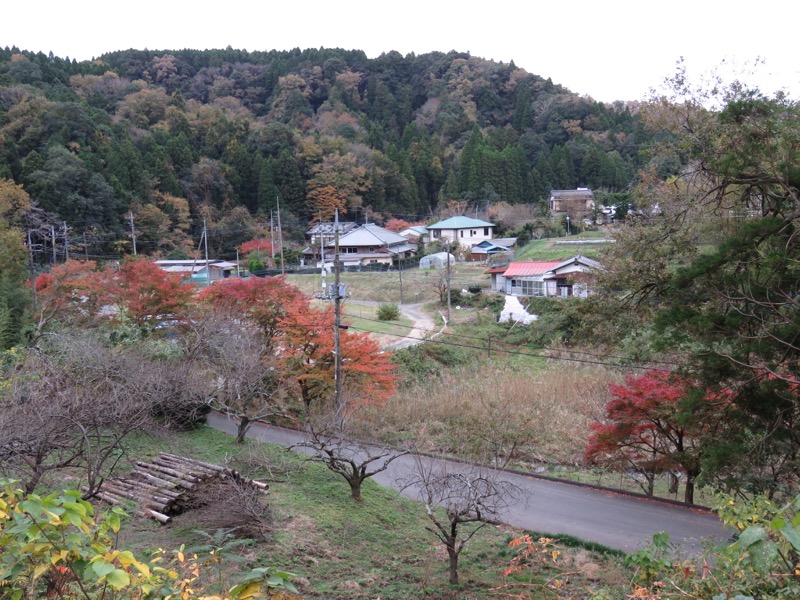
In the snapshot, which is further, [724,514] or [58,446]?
[58,446]

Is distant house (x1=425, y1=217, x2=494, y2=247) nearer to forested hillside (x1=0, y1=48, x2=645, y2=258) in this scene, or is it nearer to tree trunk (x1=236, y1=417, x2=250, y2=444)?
forested hillside (x1=0, y1=48, x2=645, y2=258)

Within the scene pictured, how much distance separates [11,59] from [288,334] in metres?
51.4

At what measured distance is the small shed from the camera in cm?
4150

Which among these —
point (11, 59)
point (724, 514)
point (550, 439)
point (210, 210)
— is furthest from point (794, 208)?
point (11, 59)

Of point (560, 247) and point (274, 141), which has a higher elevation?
point (274, 141)

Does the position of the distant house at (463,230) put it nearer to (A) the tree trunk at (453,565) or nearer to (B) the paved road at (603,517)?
(B) the paved road at (603,517)

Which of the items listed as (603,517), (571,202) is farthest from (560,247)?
(603,517)

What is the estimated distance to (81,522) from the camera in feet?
6.48

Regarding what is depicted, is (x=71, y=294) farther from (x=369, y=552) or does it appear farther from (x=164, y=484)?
(x=369, y=552)

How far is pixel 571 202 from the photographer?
50469 mm

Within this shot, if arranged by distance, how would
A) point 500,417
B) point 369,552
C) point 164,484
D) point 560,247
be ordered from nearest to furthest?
1. point 369,552
2. point 164,484
3. point 500,417
4. point 560,247

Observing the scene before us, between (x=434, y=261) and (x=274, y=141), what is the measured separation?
20.1 m

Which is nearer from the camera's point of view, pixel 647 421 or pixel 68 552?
pixel 68 552

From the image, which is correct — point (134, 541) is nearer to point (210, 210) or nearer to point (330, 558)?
point (330, 558)
